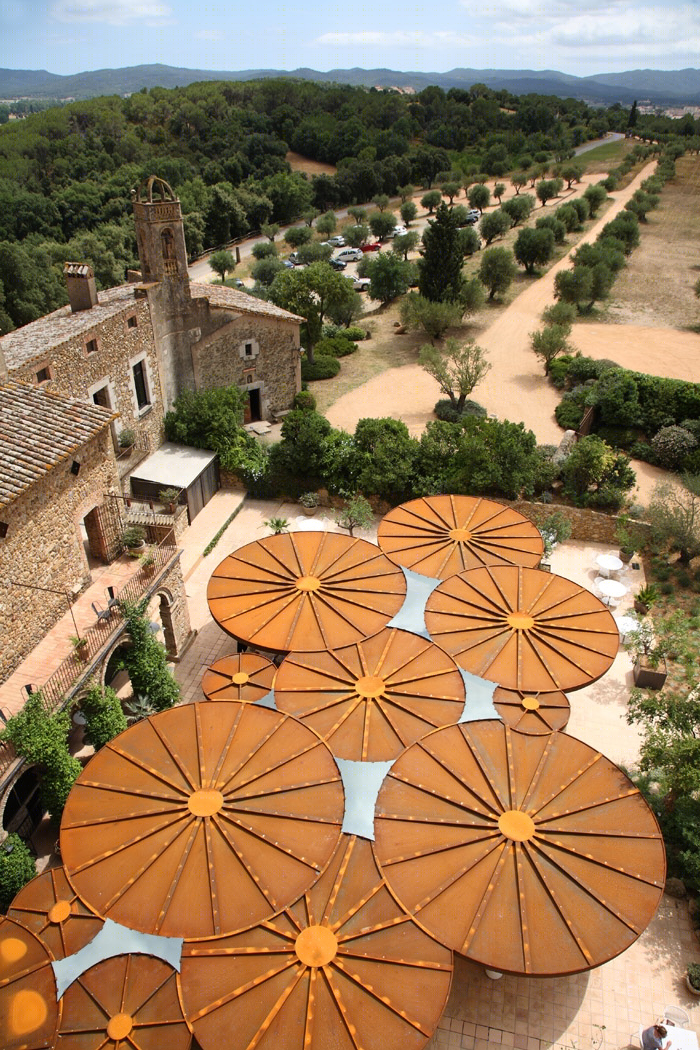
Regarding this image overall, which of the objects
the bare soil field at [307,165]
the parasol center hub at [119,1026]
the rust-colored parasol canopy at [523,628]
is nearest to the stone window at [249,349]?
the rust-colored parasol canopy at [523,628]

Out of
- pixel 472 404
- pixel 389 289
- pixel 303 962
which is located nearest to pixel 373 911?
pixel 303 962

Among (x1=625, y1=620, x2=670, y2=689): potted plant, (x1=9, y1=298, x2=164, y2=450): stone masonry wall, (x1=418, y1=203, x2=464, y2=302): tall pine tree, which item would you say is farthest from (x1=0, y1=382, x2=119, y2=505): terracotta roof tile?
(x1=418, y1=203, x2=464, y2=302): tall pine tree

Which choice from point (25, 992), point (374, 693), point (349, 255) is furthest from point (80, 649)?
point (349, 255)

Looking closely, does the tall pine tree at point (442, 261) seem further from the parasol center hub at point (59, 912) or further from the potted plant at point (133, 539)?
the parasol center hub at point (59, 912)

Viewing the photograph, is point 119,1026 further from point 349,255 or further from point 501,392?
point 349,255

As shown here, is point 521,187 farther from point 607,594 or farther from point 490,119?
point 607,594
